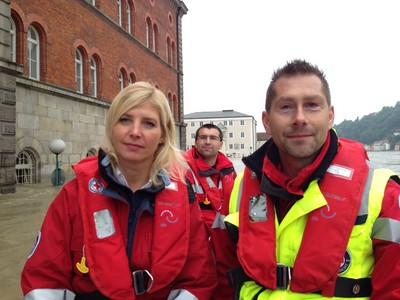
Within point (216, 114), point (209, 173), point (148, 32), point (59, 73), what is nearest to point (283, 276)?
point (209, 173)

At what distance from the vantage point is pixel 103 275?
6.71 ft

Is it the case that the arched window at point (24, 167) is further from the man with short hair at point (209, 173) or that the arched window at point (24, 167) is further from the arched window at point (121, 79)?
the man with short hair at point (209, 173)

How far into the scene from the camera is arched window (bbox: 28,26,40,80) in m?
12.1

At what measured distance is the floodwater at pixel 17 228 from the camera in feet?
Answer: 12.8

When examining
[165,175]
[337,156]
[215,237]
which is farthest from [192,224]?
[337,156]

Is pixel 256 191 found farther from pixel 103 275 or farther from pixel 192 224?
pixel 103 275

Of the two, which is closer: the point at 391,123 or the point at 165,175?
the point at 165,175

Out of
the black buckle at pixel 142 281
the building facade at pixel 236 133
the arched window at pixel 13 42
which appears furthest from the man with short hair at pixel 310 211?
the building facade at pixel 236 133

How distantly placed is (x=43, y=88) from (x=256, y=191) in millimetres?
11589

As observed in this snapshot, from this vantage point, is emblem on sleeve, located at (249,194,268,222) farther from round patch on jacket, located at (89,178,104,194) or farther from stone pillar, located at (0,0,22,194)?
stone pillar, located at (0,0,22,194)

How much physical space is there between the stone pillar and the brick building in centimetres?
2

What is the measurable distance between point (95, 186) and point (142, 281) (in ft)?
2.18

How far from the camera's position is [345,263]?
5.97 ft

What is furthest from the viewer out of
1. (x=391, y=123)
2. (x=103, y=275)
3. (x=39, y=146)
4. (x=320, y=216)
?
(x=391, y=123)
